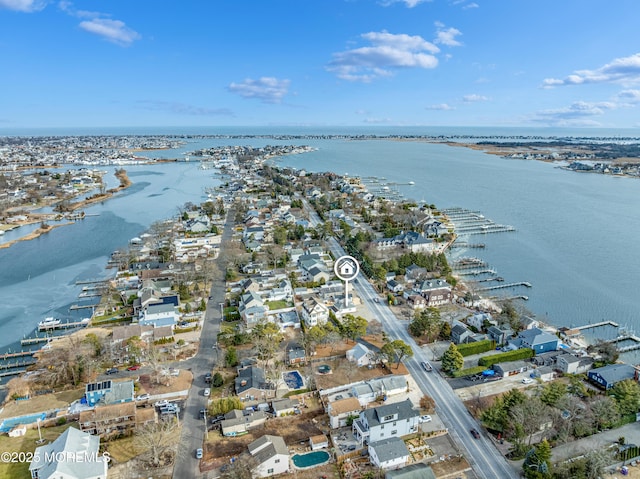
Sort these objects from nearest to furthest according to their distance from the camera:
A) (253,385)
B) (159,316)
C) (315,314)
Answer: (253,385), (315,314), (159,316)

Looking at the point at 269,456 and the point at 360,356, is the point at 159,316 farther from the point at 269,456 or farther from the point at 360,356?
the point at 269,456

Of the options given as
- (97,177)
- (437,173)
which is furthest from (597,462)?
(97,177)

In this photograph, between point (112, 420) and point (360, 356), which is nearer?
point (112, 420)


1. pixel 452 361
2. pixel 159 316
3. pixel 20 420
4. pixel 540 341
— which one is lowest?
pixel 20 420

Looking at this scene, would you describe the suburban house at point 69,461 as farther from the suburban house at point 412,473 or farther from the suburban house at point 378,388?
the suburban house at point 378,388

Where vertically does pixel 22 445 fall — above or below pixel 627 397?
below

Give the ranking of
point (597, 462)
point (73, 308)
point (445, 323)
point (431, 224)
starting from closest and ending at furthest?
point (597, 462)
point (445, 323)
point (73, 308)
point (431, 224)

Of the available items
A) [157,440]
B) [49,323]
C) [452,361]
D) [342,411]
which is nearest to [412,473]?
[342,411]

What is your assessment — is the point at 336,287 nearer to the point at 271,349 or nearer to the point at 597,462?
the point at 271,349
